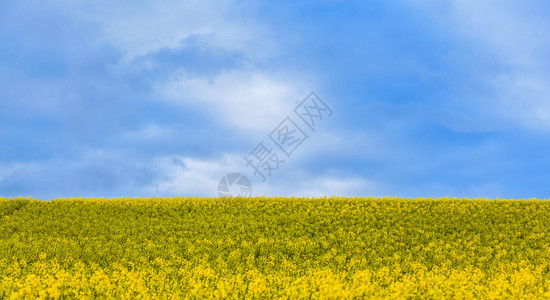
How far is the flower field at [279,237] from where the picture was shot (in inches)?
469

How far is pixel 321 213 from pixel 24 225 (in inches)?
397

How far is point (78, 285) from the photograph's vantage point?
6926mm

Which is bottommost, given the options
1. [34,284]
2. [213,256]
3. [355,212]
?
[34,284]

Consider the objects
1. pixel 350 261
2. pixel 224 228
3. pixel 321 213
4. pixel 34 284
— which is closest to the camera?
pixel 34 284

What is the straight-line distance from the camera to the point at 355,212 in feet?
53.1

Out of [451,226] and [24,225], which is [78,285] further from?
[451,226]

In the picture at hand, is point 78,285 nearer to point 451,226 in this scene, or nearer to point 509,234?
point 451,226

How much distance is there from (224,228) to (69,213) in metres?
5.96

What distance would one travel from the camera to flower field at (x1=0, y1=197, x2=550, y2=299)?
1191 centimetres

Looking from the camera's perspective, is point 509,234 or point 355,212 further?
point 355,212

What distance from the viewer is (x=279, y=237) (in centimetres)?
1427

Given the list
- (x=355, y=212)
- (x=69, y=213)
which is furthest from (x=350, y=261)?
(x=69, y=213)

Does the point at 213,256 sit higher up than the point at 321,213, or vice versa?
the point at 321,213

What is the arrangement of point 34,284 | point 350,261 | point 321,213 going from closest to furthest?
point 34,284 < point 350,261 < point 321,213
